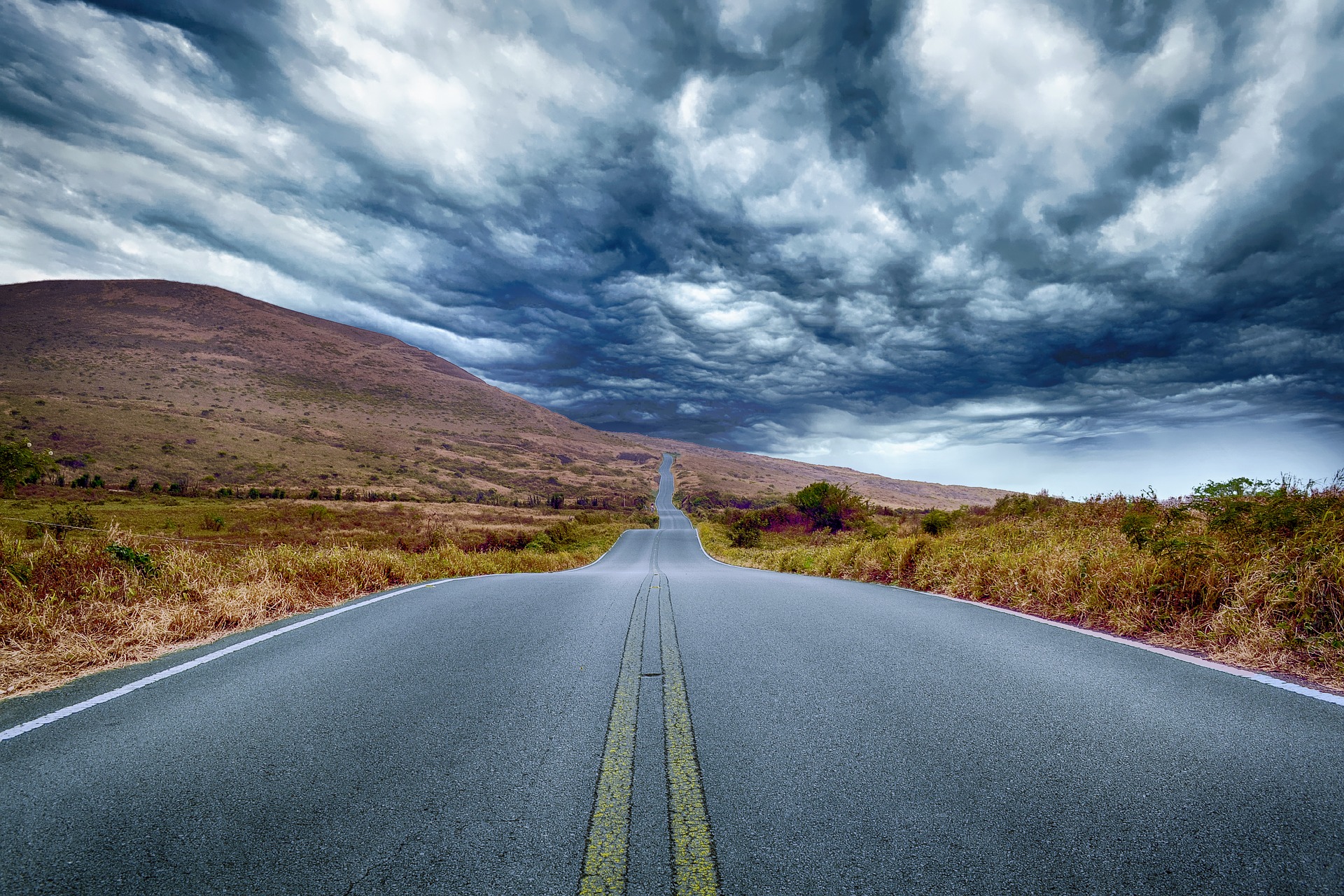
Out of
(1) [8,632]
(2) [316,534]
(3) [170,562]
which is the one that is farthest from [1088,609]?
(2) [316,534]

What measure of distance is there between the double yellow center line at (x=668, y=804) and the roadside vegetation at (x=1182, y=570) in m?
4.47

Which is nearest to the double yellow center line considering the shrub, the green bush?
the green bush

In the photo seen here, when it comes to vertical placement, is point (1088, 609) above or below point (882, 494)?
below

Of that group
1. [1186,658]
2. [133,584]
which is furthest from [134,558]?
[1186,658]

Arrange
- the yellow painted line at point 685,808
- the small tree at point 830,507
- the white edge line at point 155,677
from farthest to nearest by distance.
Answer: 1. the small tree at point 830,507
2. the white edge line at point 155,677
3. the yellow painted line at point 685,808

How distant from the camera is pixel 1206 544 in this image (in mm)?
6012

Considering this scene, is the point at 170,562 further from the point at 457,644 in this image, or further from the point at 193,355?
the point at 193,355

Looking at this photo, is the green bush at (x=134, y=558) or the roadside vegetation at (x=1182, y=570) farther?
the green bush at (x=134, y=558)

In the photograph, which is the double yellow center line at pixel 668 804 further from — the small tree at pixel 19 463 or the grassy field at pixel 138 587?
the small tree at pixel 19 463

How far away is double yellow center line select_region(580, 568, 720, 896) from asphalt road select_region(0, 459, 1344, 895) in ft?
0.05

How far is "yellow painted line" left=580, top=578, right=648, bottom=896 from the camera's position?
1.91 meters

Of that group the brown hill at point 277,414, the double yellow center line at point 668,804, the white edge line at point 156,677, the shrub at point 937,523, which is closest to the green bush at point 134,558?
the white edge line at point 156,677

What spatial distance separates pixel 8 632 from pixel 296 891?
513 cm

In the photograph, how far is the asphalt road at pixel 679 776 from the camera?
1.95 metres
